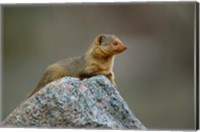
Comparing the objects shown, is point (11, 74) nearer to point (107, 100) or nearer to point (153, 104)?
point (107, 100)

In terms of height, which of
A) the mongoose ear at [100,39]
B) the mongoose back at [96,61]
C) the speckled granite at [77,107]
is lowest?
the speckled granite at [77,107]

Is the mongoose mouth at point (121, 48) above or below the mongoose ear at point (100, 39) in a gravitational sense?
below

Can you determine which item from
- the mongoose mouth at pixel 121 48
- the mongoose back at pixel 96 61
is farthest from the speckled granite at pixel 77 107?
the mongoose mouth at pixel 121 48

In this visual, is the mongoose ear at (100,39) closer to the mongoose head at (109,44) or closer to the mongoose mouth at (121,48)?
the mongoose head at (109,44)

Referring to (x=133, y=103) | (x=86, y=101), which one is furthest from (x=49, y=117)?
(x=133, y=103)

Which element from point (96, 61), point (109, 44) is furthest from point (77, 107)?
point (109, 44)

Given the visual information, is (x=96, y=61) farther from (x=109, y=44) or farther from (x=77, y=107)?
(x=77, y=107)

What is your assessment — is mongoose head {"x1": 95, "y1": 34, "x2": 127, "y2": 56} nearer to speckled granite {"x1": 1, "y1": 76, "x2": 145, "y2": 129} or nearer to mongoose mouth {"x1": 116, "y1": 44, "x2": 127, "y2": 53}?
mongoose mouth {"x1": 116, "y1": 44, "x2": 127, "y2": 53}
